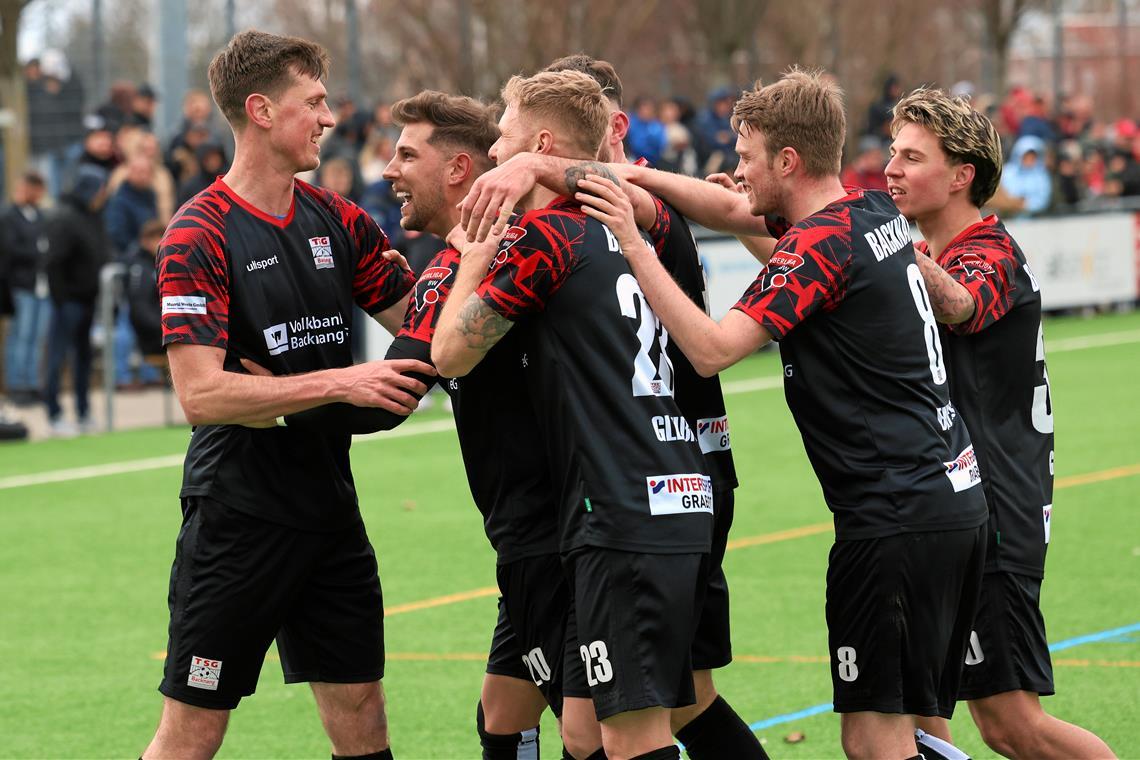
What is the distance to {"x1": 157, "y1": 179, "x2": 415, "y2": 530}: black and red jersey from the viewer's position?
16.1ft

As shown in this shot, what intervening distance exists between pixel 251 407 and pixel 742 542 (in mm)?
5800

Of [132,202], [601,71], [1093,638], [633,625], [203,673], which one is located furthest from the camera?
[132,202]

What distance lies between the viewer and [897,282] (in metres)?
4.63

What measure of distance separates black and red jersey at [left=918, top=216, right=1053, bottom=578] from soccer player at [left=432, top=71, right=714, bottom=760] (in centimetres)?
101

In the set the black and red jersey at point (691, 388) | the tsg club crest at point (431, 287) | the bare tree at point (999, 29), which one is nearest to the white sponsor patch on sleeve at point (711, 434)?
the black and red jersey at point (691, 388)

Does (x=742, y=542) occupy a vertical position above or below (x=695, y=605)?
below

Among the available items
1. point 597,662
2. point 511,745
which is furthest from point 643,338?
point 511,745

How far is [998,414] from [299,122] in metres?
2.24

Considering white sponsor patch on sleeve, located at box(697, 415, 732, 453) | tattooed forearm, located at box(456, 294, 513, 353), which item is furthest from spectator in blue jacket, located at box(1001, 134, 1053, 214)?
tattooed forearm, located at box(456, 294, 513, 353)

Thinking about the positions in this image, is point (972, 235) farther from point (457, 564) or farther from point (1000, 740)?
point (457, 564)

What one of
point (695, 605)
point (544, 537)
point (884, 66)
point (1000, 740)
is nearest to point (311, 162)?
point (544, 537)

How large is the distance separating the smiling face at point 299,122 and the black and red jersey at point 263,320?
169 millimetres

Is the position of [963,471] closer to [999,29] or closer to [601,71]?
[601,71]

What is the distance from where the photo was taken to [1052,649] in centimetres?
773
